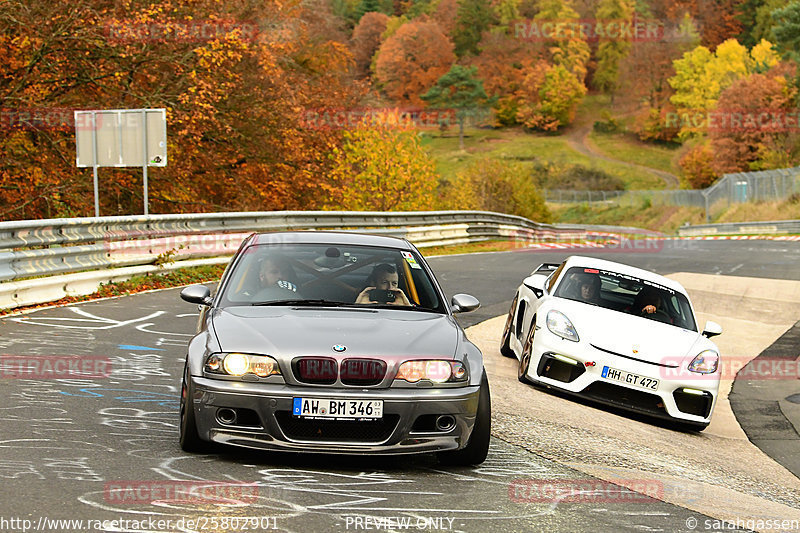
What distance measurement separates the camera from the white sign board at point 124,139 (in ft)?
62.7

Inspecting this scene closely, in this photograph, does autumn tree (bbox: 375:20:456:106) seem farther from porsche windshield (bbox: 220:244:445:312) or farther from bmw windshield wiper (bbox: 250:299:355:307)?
bmw windshield wiper (bbox: 250:299:355:307)

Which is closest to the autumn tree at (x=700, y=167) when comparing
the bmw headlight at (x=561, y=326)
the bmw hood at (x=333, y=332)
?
the bmw headlight at (x=561, y=326)

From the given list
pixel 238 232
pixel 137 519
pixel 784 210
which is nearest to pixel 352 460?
pixel 137 519

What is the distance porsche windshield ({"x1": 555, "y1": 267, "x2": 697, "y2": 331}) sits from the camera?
11.3 m

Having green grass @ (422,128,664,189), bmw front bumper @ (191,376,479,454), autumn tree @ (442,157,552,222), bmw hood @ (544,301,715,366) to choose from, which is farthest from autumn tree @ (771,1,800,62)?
bmw front bumper @ (191,376,479,454)

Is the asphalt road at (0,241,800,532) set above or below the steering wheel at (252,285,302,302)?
below

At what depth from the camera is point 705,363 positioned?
10414 mm

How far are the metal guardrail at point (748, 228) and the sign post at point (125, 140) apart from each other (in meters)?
41.9

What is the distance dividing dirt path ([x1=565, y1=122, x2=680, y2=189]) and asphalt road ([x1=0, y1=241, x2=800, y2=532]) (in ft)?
391

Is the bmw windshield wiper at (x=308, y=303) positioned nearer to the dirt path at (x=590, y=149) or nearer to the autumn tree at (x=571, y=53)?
the dirt path at (x=590, y=149)

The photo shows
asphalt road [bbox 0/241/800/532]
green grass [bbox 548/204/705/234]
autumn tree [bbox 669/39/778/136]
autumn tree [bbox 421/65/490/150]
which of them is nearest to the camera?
asphalt road [bbox 0/241/800/532]

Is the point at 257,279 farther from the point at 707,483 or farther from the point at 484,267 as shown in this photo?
the point at 484,267

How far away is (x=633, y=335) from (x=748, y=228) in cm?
5262

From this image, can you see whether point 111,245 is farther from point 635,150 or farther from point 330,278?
point 635,150
